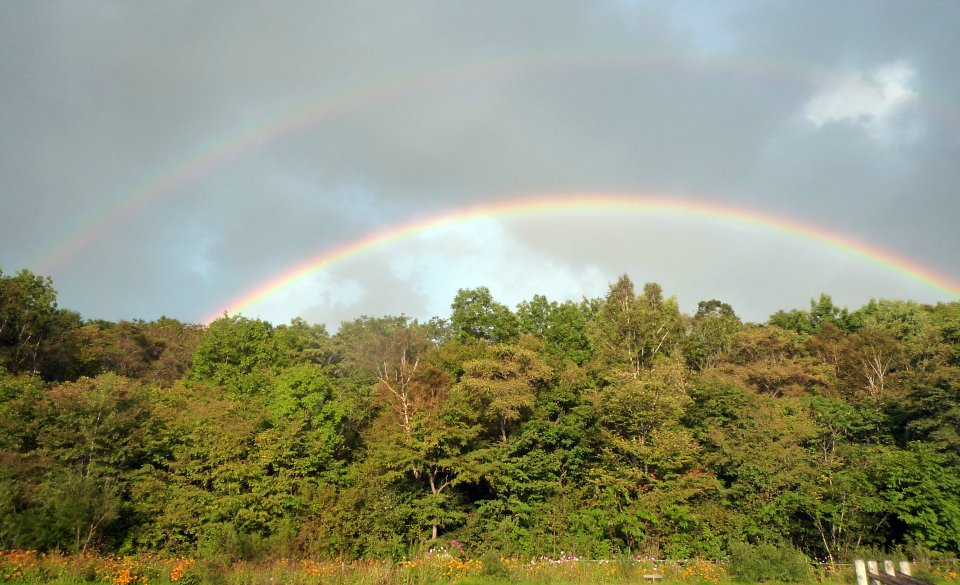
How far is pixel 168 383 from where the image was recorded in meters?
46.1

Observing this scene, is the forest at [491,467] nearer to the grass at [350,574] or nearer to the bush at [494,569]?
the grass at [350,574]

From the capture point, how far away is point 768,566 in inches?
614

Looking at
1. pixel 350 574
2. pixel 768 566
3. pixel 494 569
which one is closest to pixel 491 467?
pixel 494 569

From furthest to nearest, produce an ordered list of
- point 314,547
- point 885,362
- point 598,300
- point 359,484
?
point 598,300 → point 885,362 → point 359,484 → point 314,547

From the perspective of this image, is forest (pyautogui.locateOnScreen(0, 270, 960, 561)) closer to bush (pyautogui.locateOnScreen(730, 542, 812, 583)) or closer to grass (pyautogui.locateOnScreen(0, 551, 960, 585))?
bush (pyautogui.locateOnScreen(730, 542, 812, 583))

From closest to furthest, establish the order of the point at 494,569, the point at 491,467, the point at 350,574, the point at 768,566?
the point at 350,574 < the point at 494,569 < the point at 768,566 < the point at 491,467

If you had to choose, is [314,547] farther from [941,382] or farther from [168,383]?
[941,382]

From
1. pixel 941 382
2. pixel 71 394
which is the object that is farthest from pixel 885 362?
pixel 71 394

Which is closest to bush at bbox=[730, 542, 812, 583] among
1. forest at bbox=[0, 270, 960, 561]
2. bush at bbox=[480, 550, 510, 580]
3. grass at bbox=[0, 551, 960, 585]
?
grass at bbox=[0, 551, 960, 585]

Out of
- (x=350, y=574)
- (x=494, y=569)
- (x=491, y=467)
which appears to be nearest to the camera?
(x=350, y=574)

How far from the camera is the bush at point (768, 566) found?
15.4 metres

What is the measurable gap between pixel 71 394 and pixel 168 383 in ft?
74.0

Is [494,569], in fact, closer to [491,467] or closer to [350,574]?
[350,574]

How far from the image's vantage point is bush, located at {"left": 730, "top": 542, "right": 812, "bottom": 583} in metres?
15.4
